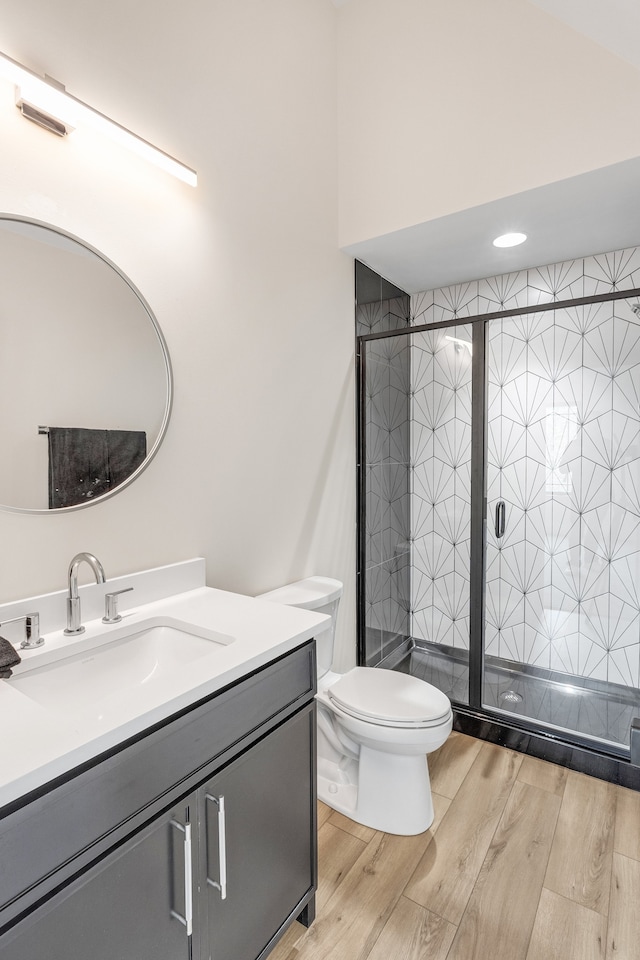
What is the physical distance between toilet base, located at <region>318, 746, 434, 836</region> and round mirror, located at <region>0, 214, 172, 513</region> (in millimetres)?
1247

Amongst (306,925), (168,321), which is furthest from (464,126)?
(306,925)

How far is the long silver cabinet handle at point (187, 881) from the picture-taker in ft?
2.90

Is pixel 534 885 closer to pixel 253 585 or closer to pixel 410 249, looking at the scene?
pixel 253 585

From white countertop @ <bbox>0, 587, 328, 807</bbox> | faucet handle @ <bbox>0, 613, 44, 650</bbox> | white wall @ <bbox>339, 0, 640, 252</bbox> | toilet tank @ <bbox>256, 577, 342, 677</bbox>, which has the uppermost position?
white wall @ <bbox>339, 0, 640, 252</bbox>

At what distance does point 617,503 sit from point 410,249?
1445 millimetres

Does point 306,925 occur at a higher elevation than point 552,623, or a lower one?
lower

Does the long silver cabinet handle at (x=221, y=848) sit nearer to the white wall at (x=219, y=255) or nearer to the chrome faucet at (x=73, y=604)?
the chrome faucet at (x=73, y=604)

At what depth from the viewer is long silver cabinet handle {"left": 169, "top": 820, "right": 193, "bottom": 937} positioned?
88cm

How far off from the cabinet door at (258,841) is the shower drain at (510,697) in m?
1.23

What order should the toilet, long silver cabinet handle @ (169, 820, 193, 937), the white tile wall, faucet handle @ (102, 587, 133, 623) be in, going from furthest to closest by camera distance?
the white tile wall → the toilet → faucet handle @ (102, 587, 133, 623) → long silver cabinet handle @ (169, 820, 193, 937)

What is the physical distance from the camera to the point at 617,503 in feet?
6.91

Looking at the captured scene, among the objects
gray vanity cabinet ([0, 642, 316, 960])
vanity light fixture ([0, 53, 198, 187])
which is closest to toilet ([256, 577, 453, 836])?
gray vanity cabinet ([0, 642, 316, 960])

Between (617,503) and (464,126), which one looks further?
(617,503)

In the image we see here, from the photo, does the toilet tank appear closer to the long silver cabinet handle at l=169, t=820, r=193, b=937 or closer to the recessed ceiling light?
the long silver cabinet handle at l=169, t=820, r=193, b=937
